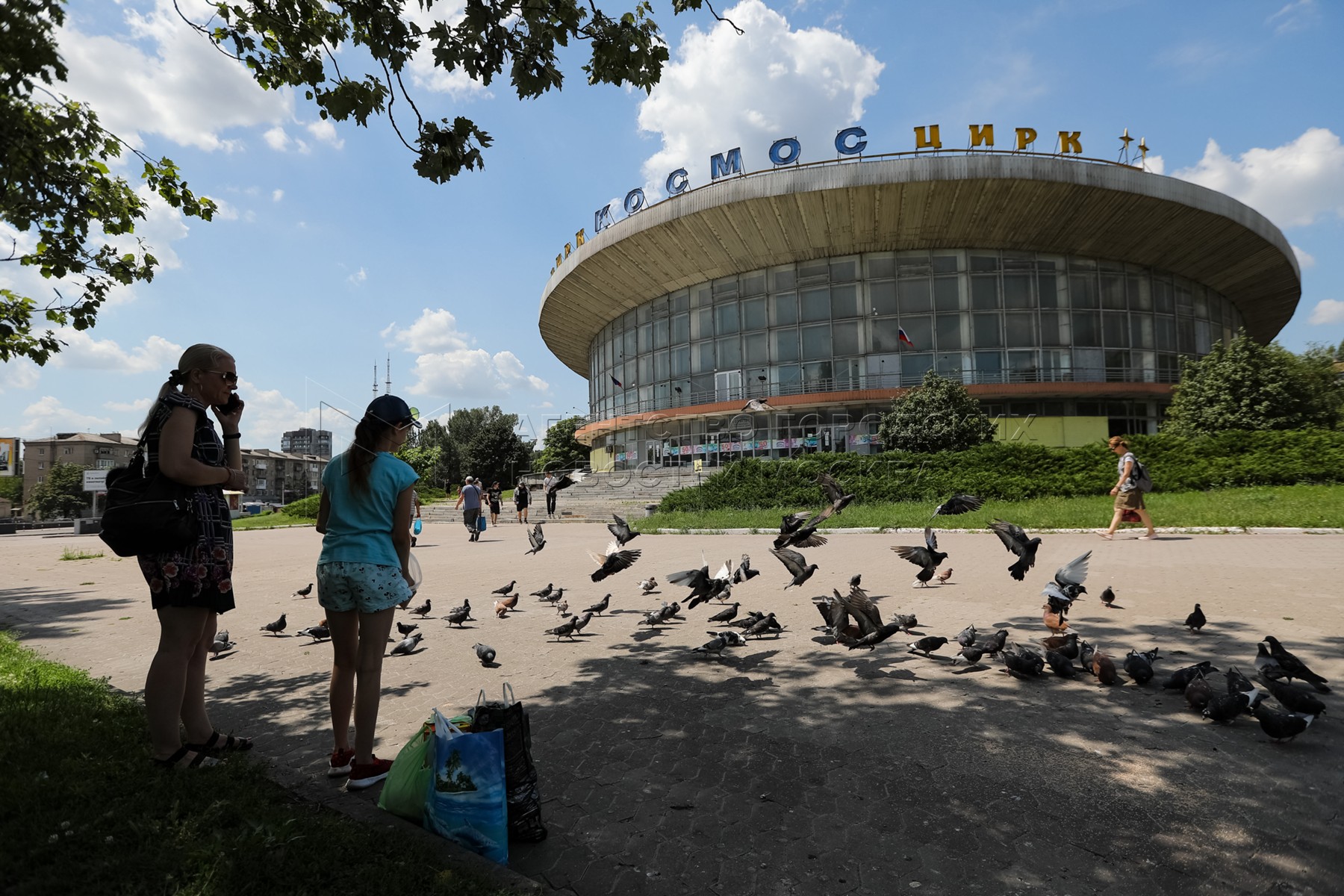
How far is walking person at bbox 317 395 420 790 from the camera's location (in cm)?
329

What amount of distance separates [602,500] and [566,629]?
2511cm

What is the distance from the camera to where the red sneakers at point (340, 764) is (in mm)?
3551

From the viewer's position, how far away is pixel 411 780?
3037mm

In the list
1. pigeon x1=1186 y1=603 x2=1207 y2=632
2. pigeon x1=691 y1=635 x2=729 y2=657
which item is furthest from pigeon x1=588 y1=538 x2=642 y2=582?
pigeon x1=1186 y1=603 x2=1207 y2=632

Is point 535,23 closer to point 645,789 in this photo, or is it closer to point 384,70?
point 384,70

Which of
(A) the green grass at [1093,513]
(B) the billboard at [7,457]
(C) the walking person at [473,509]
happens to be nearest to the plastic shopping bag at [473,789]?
(A) the green grass at [1093,513]

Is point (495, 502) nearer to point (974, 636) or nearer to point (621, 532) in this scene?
point (621, 532)

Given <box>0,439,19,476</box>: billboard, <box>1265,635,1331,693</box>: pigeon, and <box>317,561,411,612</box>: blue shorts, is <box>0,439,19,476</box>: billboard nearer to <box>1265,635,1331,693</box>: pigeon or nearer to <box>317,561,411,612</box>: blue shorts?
<box>317,561,411,612</box>: blue shorts

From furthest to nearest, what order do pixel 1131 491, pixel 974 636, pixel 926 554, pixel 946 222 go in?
pixel 946 222, pixel 1131 491, pixel 926 554, pixel 974 636

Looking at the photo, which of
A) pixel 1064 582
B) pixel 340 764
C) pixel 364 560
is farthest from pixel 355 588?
pixel 1064 582

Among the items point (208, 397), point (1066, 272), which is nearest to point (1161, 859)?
point (208, 397)

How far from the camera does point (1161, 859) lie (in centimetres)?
Answer: 273

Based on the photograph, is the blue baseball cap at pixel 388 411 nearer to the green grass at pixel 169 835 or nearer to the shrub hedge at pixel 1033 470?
the green grass at pixel 169 835

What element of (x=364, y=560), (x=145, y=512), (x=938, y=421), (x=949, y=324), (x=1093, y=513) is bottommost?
(x=1093, y=513)
